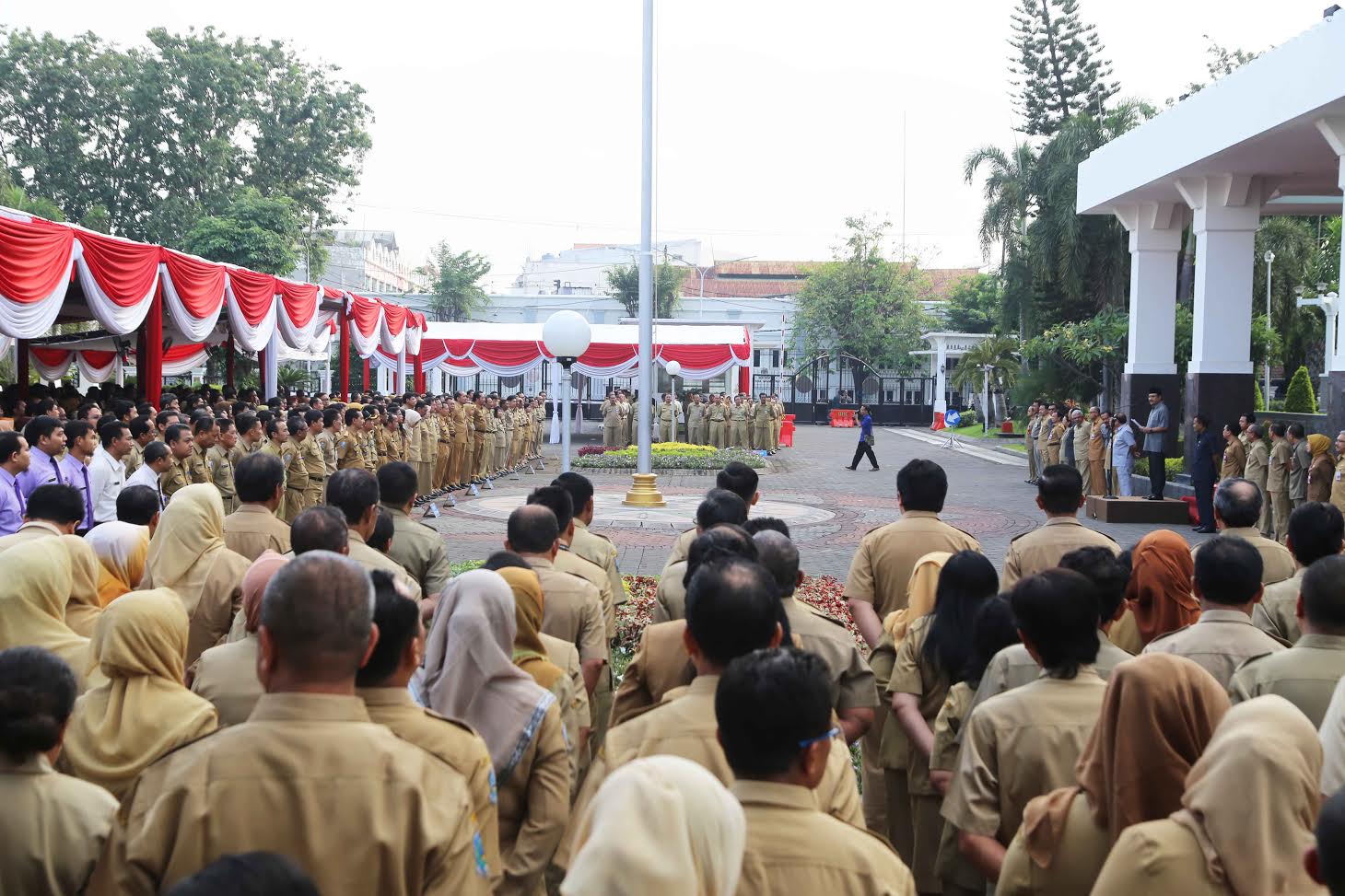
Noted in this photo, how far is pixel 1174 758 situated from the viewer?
2.27 meters

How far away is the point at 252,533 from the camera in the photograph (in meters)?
5.20

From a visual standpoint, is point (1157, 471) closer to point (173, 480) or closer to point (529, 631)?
point (173, 480)

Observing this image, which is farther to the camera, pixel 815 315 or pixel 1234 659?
pixel 815 315

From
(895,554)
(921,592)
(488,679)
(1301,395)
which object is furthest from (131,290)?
(1301,395)

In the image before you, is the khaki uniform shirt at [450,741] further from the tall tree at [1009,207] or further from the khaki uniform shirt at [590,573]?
the tall tree at [1009,207]

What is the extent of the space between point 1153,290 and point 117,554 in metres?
16.0

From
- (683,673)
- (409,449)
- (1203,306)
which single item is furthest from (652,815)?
(1203,306)

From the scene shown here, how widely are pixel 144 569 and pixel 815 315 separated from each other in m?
46.0

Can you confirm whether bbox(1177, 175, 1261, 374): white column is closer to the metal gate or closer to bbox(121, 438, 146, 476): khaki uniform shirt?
bbox(121, 438, 146, 476): khaki uniform shirt

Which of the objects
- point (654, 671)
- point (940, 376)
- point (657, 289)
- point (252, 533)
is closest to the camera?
point (654, 671)

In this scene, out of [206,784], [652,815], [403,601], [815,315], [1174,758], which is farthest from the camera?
[815,315]

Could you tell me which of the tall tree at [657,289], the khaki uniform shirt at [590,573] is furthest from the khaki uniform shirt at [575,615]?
the tall tree at [657,289]

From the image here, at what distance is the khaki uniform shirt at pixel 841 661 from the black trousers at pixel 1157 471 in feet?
41.8

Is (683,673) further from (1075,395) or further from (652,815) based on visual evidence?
(1075,395)
